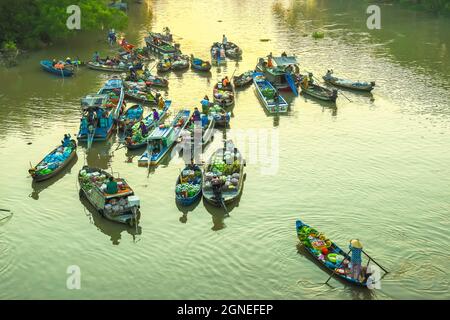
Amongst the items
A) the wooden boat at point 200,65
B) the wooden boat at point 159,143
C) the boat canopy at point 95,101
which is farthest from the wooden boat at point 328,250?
the wooden boat at point 200,65

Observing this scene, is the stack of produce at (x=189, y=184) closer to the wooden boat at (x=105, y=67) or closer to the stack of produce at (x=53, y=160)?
the stack of produce at (x=53, y=160)

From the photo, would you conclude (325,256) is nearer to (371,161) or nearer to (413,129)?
(371,161)

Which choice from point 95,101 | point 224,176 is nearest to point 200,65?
point 95,101

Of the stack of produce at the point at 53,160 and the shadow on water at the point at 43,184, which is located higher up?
the stack of produce at the point at 53,160

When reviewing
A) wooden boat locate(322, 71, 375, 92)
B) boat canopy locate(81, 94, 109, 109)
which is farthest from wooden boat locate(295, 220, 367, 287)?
wooden boat locate(322, 71, 375, 92)

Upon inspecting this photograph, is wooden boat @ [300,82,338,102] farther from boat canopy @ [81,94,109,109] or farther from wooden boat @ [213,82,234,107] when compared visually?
boat canopy @ [81,94,109,109]

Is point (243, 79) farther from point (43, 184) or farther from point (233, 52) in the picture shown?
point (43, 184)
